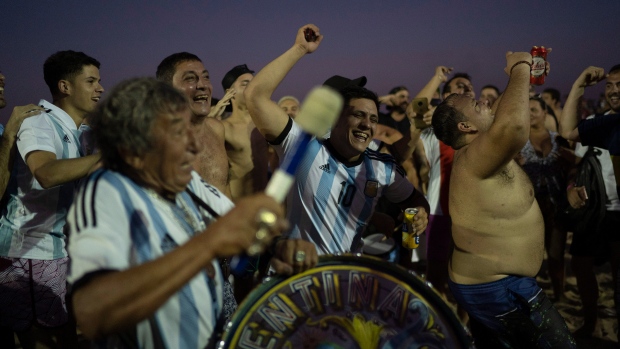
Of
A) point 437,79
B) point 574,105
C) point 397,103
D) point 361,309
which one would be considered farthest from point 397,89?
point 361,309

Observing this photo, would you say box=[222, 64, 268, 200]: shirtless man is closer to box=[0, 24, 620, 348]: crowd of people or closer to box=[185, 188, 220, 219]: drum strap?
box=[0, 24, 620, 348]: crowd of people

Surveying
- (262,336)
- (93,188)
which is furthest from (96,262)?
(262,336)

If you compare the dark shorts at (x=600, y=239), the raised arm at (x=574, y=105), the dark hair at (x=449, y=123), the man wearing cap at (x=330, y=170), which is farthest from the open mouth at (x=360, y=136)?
the dark shorts at (x=600, y=239)

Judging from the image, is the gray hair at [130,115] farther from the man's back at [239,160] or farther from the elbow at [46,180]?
the man's back at [239,160]

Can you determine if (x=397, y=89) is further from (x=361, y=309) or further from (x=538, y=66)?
(x=361, y=309)

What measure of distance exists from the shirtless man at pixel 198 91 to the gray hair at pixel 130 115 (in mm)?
2163

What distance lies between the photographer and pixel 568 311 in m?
5.98

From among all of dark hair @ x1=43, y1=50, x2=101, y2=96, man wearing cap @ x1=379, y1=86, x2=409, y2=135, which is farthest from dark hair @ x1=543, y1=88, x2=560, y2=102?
dark hair @ x1=43, y1=50, x2=101, y2=96

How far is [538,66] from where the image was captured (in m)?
4.00

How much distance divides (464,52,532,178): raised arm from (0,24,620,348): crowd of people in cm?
1

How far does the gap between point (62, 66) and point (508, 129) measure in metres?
3.60

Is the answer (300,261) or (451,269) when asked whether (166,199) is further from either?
(451,269)

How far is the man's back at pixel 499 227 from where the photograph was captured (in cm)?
323

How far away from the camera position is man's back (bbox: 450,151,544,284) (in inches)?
127
